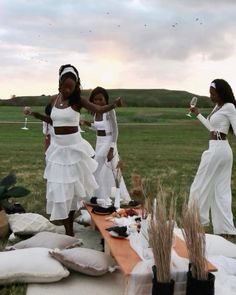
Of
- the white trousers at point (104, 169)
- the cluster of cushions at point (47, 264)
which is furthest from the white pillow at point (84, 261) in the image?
the white trousers at point (104, 169)

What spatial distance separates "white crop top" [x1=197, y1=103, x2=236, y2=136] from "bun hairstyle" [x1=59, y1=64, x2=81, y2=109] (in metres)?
1.81

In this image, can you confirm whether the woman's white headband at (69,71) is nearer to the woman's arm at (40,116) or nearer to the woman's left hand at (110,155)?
the woman's arm at (40,116)

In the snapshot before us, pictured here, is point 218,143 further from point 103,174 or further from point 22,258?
point 22,258

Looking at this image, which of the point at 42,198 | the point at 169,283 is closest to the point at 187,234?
the point at 169,283

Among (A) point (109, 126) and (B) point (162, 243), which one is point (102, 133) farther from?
(B) point (162, 243)

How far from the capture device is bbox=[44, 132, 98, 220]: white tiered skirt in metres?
6.43

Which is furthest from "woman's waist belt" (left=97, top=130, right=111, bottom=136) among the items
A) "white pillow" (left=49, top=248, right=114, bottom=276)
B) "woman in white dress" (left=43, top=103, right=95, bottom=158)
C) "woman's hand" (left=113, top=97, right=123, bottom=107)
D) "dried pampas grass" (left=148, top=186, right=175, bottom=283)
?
"dried pampas grass" (left=148, top=186, right=175, bottom=283)

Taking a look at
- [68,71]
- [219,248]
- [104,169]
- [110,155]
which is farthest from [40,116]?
[219,248]

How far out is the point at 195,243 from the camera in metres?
4.14

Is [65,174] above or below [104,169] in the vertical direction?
above

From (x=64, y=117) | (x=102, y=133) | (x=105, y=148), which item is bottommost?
(x=105, y=148)

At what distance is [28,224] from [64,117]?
1432mm

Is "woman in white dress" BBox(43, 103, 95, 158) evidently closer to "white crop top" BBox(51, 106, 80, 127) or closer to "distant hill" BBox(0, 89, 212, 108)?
"white crop top" BBox(51, 106, 80, 127)

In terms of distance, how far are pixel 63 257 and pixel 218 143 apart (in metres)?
2.95
